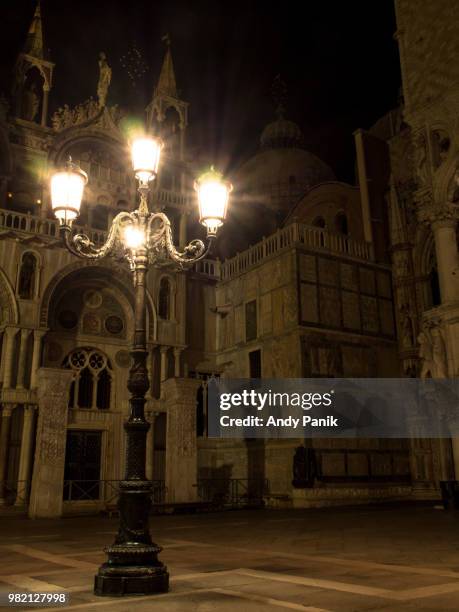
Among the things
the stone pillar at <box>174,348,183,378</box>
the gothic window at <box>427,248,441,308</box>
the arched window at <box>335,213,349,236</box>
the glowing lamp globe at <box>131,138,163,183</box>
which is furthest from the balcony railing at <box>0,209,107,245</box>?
the glowing lamp globe at <box>131,138,163,183</box>

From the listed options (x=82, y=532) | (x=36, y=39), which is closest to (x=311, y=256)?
(x=82, y=532)

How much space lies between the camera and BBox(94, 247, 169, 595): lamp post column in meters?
5.30

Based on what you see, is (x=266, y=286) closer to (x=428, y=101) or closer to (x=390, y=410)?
(x=390, y=410)

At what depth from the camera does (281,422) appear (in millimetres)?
20172

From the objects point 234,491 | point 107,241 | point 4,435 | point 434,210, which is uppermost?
point 434,210

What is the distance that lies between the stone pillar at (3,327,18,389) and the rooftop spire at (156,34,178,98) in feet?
46.6

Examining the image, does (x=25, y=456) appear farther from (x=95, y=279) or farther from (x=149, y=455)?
(x=95, y=279)

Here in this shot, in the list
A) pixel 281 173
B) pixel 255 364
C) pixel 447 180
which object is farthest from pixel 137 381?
pixel 281 173

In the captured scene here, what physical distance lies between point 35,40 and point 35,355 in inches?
546

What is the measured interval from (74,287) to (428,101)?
1358cm

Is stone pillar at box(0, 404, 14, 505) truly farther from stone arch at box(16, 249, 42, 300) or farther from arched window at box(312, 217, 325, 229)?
arched window at box(312, 217, 325, 229)

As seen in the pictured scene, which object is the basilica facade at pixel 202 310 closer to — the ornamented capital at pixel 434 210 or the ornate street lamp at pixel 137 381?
the ornamented capital at pixel 434 210

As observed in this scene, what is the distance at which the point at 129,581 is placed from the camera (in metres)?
5.29

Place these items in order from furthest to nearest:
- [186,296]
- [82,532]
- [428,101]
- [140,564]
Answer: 1. [186,296]
2. [428,101]
3. [82,532]
4. [140,564]
